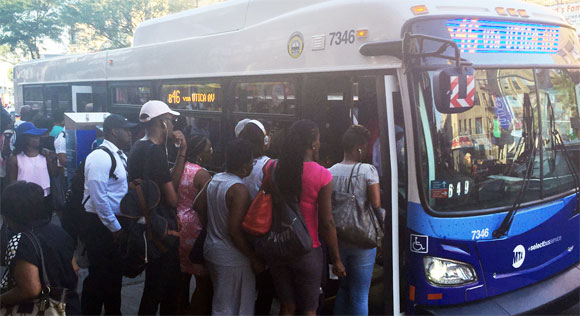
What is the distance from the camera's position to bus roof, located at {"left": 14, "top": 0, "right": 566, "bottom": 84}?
417 cm

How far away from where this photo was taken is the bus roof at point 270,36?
417cm

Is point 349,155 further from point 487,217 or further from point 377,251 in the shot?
point 487,217

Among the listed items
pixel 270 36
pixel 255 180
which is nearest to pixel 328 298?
pixel 255 180

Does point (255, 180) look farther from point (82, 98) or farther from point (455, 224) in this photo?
point (82, 98)

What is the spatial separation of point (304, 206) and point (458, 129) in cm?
127

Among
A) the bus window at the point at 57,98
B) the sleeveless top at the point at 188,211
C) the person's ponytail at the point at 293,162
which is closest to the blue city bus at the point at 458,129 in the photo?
the person's ponytail at the point at 293,162

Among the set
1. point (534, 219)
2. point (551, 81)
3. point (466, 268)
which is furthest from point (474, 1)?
point (466, 268)

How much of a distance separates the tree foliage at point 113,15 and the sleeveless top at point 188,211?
20143 millimetres

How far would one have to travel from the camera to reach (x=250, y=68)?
18.4 feet

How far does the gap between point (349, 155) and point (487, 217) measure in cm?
111

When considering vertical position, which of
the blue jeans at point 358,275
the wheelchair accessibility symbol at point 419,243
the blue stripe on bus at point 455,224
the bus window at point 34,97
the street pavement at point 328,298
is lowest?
the street pavement at point 328,298

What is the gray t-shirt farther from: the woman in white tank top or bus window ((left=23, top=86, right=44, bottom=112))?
bus window ((left=23, top=86, right=44, bottom=112))

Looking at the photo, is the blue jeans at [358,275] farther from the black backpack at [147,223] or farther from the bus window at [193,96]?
the bus window at [193,96]

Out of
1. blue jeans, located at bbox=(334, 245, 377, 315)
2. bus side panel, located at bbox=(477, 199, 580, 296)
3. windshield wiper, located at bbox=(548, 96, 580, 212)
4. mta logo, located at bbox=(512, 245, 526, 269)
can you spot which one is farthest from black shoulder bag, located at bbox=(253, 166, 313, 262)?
windshield wiper, located at bbox=(548, 96, 580, 212)
